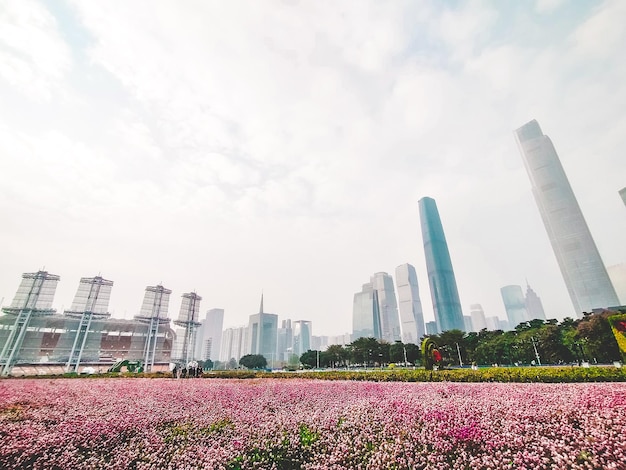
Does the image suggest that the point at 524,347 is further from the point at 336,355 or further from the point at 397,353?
the point at 336,355

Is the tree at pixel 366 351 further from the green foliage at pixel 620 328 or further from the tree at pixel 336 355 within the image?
the green foliage at pixel 620 328

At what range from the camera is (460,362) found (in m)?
68.6

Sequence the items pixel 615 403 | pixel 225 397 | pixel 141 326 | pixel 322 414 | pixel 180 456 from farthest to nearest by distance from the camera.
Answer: pixel 141 326 < pixel 225 397 < pixel 322 414 < pixel 615 403 < pixel 180 456

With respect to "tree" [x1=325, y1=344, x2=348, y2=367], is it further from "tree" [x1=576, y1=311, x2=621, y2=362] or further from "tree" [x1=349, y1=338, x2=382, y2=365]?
"tree" [x1=576, y1=311, x2=621, y2=362]

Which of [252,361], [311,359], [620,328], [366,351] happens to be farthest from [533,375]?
[252,361]

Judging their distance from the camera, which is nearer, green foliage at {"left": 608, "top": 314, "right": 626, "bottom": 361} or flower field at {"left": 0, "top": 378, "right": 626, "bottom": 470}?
flower field at {"left": 0, "top": 378, "right": 626, "bottom": 470}

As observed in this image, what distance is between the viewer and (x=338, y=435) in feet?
22.8

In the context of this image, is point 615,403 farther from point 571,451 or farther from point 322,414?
point 322,414

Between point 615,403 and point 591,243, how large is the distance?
10358 inches

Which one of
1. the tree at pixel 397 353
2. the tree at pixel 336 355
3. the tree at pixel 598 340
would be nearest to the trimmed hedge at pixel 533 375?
the tree at pixel 598 340

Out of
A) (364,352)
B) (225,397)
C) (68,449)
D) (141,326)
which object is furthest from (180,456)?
(141,326)

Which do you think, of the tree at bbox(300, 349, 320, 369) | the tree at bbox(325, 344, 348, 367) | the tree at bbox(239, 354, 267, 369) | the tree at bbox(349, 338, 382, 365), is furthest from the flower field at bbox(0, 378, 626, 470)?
the tree at bbox(239, 354, 267, 369)

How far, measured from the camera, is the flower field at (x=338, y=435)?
5410 mm

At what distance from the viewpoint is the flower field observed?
5.41m
